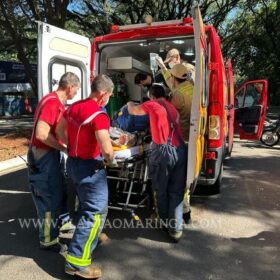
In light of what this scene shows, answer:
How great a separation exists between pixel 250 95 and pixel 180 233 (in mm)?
6030

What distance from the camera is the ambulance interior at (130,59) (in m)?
5.31

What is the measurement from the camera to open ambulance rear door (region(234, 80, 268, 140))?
8.67m

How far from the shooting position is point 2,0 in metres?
13.0

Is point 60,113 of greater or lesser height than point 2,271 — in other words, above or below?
above

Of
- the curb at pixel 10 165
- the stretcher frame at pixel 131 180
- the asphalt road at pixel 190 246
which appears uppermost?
the stretcher frame at pixel 131 180

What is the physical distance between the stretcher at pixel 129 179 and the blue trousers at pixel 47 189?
653 mm

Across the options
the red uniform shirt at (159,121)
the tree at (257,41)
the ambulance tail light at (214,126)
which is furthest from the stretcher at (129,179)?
the tree at (257,41)

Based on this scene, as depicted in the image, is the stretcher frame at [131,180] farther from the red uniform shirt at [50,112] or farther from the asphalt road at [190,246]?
the red uniform shirt at [50,112]

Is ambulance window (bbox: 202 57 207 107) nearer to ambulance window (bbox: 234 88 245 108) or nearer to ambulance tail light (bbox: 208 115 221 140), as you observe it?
ambulance tail light (bbox: 208 115 221 140)

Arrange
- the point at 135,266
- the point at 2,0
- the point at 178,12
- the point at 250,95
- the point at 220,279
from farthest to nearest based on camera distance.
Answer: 1. the point at 178,12
2. the point at 2,0
3. the point at 250,95
4. the point at 135,266
5. the point at 220,279

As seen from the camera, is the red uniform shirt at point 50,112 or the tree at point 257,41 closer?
the red uniform shirt at point 50,112

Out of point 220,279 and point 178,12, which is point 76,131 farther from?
point 178,12

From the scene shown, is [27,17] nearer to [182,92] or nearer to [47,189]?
[182,92]

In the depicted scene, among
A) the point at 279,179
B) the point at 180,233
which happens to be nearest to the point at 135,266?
the point at 180,233
